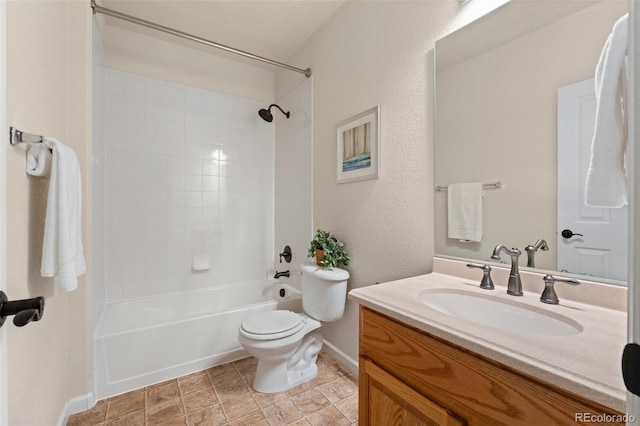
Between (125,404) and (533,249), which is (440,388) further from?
(125,404)

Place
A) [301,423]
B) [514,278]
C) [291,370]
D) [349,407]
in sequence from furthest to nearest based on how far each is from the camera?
1. [291,370]
2. [349,407]
3. [301,423]
4. [514,278]

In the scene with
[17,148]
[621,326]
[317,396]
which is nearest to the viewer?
[621,326]

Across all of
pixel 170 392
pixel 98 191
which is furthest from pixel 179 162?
pixel 170 392

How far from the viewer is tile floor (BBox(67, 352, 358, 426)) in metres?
1.42

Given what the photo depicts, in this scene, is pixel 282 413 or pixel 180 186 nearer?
pixel 282 413

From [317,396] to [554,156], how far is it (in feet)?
5.47

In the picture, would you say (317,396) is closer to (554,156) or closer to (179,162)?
(554,156)

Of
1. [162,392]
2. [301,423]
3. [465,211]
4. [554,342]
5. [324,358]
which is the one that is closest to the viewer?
[554,342]

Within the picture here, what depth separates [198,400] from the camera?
61.6 inches

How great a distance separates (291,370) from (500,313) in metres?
1.33

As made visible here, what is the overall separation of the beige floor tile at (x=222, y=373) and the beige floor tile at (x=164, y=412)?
239 millimetres

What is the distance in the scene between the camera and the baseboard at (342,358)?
1822mm

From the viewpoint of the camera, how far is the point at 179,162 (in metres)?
2.45

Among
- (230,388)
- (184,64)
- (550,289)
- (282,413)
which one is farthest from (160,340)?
(184,64)
